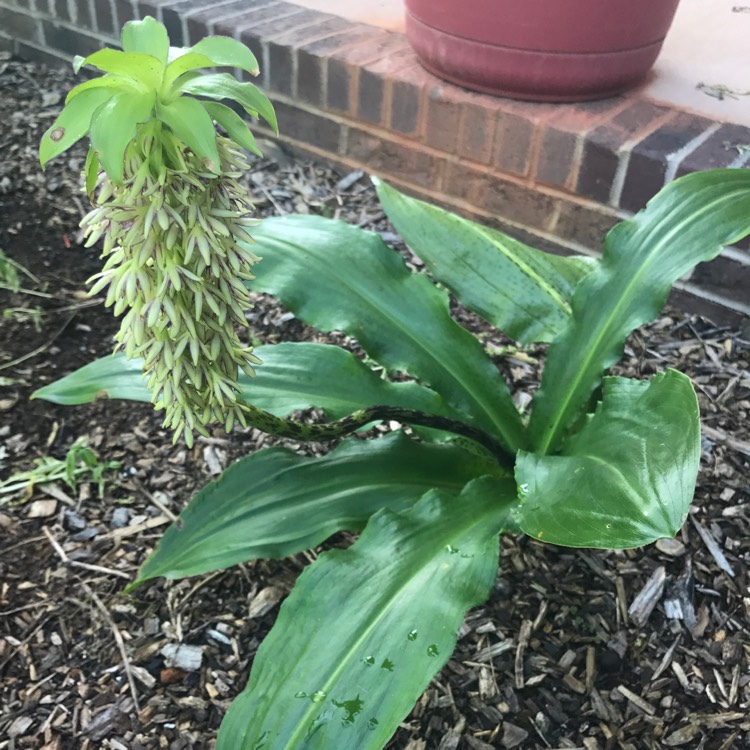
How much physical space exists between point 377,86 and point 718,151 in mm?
913

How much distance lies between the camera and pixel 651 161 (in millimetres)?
1750

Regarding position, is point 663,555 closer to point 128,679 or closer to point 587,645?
point 587,645

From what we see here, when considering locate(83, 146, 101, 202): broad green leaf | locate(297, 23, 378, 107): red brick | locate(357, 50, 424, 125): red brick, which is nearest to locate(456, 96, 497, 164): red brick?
locate(357, 50, 424, 125): red brick

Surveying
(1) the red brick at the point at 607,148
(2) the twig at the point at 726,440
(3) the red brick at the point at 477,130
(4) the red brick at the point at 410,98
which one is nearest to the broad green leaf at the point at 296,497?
(2) the twig at the point at 726,440

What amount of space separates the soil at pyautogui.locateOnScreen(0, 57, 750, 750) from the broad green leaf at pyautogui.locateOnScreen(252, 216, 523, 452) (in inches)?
11.6

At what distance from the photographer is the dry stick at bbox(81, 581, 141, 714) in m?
1.18

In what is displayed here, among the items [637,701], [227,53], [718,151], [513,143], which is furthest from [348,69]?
[637,701]

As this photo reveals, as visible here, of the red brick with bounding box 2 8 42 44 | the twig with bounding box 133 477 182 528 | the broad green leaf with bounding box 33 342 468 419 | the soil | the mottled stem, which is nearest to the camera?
the mottled stem

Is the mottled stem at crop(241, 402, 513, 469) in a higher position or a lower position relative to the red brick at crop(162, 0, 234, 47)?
lower

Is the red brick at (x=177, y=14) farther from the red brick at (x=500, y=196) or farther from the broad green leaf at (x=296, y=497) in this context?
the broad green leaf at (x=296, y=497)

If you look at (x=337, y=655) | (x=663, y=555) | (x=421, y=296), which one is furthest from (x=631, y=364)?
(x=337, y=655)

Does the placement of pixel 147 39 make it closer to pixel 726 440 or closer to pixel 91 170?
pixel 91 170

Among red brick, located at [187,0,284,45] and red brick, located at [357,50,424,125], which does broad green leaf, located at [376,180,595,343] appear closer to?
red brick, located at [357,50,424,125]

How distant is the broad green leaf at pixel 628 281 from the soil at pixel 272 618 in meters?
0.29
